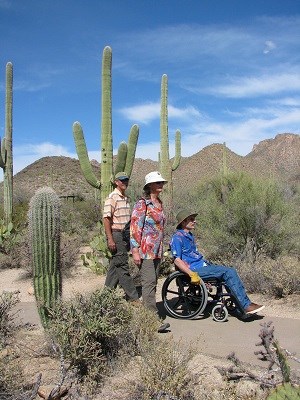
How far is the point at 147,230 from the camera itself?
5961 mm

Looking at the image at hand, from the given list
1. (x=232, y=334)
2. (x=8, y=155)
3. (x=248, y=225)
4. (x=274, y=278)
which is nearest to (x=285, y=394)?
(x=232, y=334)

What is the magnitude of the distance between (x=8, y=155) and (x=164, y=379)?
13754 mm

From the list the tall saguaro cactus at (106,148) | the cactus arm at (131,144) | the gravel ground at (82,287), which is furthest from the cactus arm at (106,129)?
the gravel ground at (82,287)

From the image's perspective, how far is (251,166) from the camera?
51156 mm

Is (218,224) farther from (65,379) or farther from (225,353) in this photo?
(65,379)

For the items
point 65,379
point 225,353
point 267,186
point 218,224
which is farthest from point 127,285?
point 267,186

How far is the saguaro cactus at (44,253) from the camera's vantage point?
543 centimetres

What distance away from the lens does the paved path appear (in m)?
4.99

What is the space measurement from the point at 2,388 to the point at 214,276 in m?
3.00

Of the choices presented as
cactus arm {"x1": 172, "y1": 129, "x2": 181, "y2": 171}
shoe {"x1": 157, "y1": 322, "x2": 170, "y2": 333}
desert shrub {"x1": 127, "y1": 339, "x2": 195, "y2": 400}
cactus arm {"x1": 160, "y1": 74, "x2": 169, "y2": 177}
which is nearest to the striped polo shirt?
shoe {"x1": 157, "y1": 322, "x2": 170, "y2": 333}

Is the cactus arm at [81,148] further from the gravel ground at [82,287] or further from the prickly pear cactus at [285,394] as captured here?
the prickly pear cactus at [285,394]

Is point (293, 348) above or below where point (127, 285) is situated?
below

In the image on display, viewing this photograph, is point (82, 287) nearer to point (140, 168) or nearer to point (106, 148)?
point (106, 148)

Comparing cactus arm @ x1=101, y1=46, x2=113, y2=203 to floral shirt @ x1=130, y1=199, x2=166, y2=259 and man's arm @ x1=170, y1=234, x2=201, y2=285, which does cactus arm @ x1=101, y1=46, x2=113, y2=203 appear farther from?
floral shirt @ x1=130, y1=199, x2=166, y2=259
